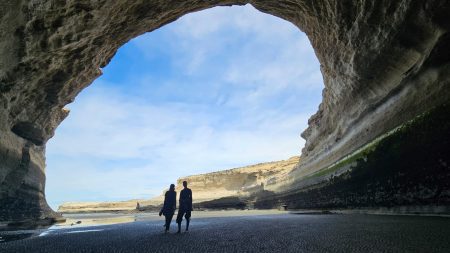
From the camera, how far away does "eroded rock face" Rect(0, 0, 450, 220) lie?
10773 millimetres

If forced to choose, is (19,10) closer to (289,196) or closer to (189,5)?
(189,5)

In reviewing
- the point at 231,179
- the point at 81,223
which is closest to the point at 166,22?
the point at 81,223

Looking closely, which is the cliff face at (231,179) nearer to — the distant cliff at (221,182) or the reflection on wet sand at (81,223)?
the distant cliff at (221,182)

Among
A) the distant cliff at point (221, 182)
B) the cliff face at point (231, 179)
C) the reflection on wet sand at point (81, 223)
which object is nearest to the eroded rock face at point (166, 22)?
the reflection on wet sand at point (81, 223)

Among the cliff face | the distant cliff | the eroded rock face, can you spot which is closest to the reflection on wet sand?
the eroded rock face

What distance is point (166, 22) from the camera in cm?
1828

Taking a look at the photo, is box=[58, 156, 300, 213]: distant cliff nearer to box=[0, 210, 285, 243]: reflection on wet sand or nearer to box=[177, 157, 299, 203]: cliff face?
box=[177, 157, 299, 203]: cliff face

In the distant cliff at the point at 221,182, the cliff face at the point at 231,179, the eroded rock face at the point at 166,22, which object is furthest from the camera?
the cliff face at the point at 231,179

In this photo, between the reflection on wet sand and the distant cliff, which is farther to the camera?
the distant cliff

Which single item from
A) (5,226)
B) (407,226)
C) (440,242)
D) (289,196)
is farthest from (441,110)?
(289,196)

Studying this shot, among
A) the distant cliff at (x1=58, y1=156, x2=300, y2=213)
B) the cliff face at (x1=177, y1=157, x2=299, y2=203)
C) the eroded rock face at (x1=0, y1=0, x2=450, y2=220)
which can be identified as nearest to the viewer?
the eroded rock face at (x1=0, y1=0, x2=450, y2=220)

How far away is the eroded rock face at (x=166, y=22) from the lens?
10.8m

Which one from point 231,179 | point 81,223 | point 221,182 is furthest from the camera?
point 221,182

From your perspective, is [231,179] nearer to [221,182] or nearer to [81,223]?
[221,182]
